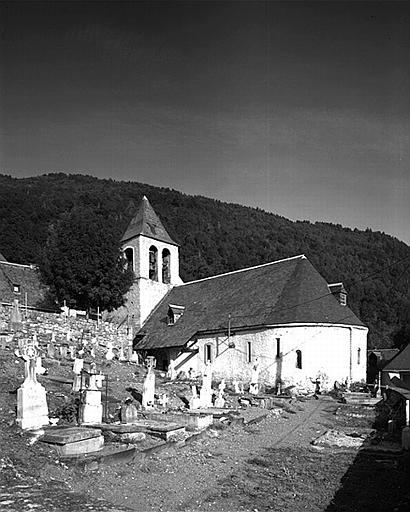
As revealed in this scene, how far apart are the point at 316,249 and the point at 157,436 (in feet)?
265

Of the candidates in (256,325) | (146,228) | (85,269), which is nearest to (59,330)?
(85,269)

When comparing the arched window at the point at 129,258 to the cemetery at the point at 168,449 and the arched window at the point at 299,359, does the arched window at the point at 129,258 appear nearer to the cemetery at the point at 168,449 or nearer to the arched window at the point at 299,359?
the arched window at the point at 299,359

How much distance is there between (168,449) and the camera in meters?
11.8

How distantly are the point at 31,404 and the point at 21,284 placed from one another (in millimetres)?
27868

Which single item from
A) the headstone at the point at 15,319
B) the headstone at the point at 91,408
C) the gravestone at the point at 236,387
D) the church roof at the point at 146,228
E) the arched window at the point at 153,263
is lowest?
the gravestone at the point at 236,387

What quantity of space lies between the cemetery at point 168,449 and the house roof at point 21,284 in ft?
54.1

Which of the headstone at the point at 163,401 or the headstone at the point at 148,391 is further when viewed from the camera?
the headstone at the point at 163,401

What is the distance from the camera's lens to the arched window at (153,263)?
141ft

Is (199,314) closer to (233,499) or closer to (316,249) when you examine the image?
(233,499)

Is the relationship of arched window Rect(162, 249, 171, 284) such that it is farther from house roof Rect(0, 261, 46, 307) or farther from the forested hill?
the forested hill

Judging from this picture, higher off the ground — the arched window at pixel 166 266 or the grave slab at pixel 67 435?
the arched window at pixel 166 266

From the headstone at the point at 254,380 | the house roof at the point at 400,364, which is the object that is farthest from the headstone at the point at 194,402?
the house roof at the point at 400,364

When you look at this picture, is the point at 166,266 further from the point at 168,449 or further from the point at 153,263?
the point at 168,449

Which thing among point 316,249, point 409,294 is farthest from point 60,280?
point 409,294
